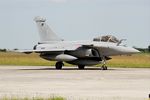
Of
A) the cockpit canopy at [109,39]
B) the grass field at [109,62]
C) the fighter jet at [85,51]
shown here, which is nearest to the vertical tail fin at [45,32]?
the fighter jet at [85,51]

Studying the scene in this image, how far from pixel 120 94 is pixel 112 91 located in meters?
1.08

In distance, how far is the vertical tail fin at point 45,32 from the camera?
4000cm

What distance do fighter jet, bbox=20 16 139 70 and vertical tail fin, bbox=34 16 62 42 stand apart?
5.31ft

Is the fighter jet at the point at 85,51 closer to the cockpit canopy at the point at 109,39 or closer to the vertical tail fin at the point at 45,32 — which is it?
the cockpit canopy at the point at 109,39

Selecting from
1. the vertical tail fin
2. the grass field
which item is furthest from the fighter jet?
the grass field

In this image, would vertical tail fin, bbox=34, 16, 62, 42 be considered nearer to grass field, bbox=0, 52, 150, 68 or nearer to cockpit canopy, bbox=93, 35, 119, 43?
cockpit canopy, bbox=93, 35, 119, 43

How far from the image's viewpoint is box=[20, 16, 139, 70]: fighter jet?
117ft

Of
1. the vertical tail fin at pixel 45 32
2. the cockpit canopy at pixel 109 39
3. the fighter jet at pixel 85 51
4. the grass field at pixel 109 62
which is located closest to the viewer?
the fighter jet at pixel 85 51

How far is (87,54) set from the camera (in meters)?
36.1

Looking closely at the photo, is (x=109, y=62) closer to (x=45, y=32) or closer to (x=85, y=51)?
(x=45, y=32)

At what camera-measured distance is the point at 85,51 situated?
119 ft

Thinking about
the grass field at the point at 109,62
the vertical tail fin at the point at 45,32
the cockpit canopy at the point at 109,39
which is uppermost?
the vertical tail fin at the point at 45,32

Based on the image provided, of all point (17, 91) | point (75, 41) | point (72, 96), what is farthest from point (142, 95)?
point (75, 41)

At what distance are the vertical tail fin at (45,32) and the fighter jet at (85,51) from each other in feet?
5.31
